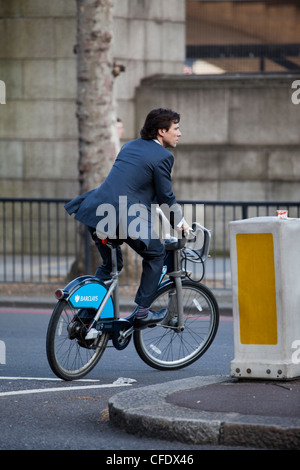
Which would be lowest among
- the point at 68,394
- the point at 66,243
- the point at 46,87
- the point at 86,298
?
the point at 68,394

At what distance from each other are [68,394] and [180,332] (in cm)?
126

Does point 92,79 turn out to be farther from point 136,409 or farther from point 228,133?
point 136,409

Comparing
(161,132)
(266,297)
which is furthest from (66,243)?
(266,297)

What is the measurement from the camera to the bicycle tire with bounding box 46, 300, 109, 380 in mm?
6535

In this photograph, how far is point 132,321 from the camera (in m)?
7.08

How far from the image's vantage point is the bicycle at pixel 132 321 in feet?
21.9

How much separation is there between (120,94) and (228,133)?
2.04 meters

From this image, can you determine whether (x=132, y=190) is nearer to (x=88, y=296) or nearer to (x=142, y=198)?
(x=142, y=198)

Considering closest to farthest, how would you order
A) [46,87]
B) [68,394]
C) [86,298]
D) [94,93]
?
[68,394], [86,298], [94,93], [46,87]

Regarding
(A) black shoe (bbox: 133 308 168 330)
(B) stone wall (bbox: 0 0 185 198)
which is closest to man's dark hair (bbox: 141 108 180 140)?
(A) black shoe (bbox: 133 308 168 330)

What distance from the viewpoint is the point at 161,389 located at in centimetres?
579

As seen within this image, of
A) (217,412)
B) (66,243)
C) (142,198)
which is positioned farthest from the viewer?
(66,243)

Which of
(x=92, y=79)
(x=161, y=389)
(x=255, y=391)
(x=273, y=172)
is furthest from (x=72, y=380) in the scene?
(x=273, y=172)

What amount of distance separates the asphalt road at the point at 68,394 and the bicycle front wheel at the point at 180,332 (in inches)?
4.6
